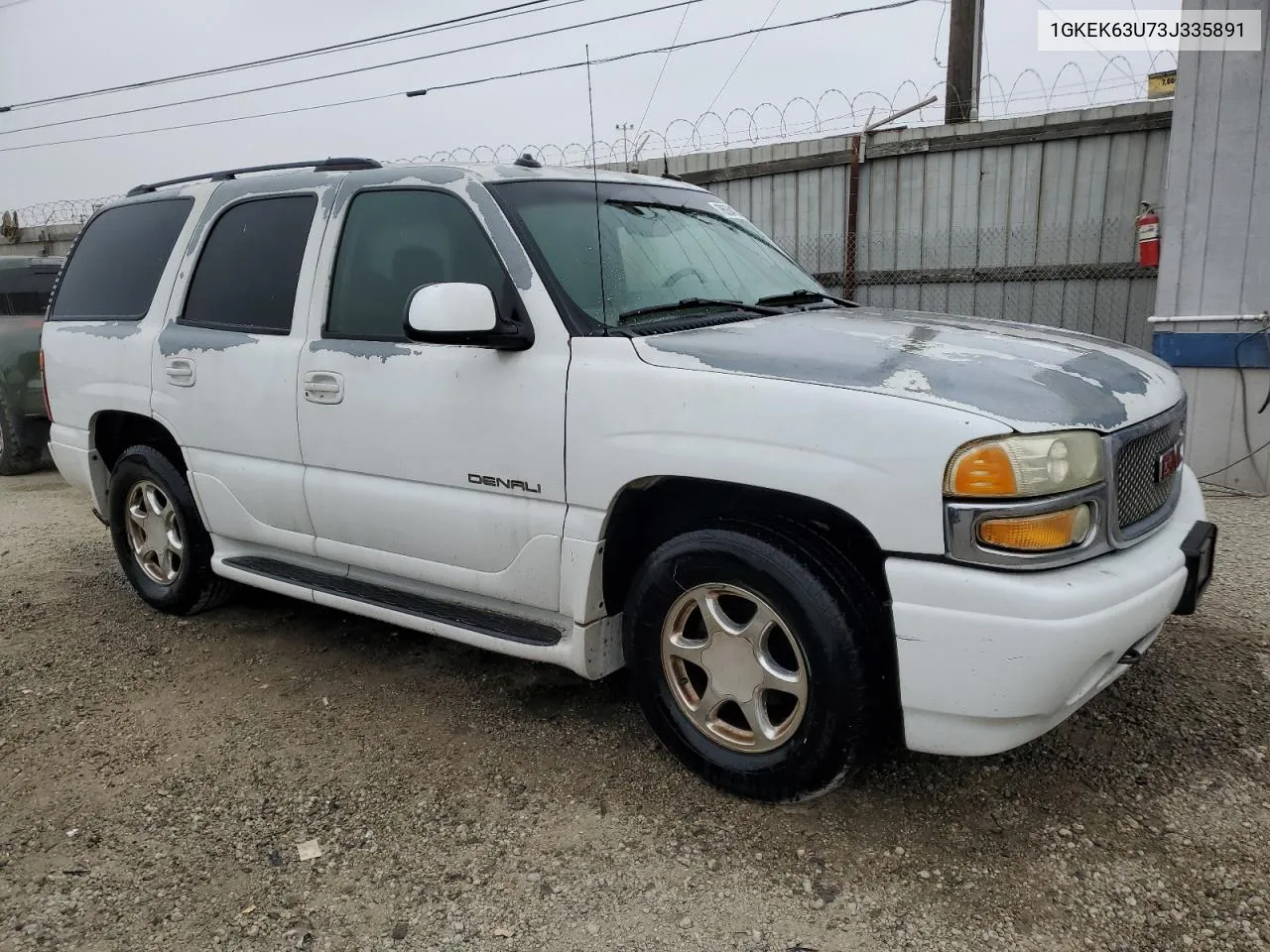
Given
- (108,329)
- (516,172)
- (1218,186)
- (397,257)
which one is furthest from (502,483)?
(1218,186)

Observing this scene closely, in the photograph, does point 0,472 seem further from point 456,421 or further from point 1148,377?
point 1148,377

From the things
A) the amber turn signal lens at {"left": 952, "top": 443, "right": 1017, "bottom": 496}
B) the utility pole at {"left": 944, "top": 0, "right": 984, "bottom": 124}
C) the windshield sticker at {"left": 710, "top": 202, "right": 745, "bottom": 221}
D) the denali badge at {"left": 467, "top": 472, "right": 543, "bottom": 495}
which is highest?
the utility pole at {"left": 944, "top": 0, "right": 984, "bottom": 124}

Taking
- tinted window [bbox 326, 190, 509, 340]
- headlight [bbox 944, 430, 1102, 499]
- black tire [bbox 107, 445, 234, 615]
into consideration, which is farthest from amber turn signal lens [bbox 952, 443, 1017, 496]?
black tire [bbox 107, 445, 234, 615]

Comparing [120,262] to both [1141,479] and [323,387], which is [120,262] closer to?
[323,387]

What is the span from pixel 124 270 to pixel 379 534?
7.13 feet

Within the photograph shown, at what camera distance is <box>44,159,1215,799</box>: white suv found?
238 cm

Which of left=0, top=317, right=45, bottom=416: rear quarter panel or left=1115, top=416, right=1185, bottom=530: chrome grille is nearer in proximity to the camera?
left=1115, top=416, right=1185, bottom=530: chrome grille

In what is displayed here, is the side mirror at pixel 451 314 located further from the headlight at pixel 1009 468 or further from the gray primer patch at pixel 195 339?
the headlight at pixel 1009 468

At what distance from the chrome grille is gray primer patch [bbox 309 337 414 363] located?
7.40 feet

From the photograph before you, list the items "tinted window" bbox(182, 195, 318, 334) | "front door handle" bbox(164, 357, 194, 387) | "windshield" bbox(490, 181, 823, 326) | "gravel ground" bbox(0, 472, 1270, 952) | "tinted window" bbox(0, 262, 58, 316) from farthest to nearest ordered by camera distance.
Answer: "tinted window" bbox(0, 262, 58, 316), "front door handle" bbox(164, 357, 194, 387), "tinted window" bbox(182, 195, 318, 334), "windshield" bbox(490, 181, 823, 326), "gravel ground" bbox(0, 472, 1270, 952)

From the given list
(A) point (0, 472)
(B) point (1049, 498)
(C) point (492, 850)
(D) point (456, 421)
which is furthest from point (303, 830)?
(A) point (0, 472)

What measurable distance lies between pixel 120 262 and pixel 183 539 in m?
1.39

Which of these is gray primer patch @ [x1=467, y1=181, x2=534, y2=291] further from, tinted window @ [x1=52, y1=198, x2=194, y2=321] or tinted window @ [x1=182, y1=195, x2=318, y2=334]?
tinted window @ [x1=52, y1=198, x2=194, y2=321]

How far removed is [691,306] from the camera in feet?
10.7
